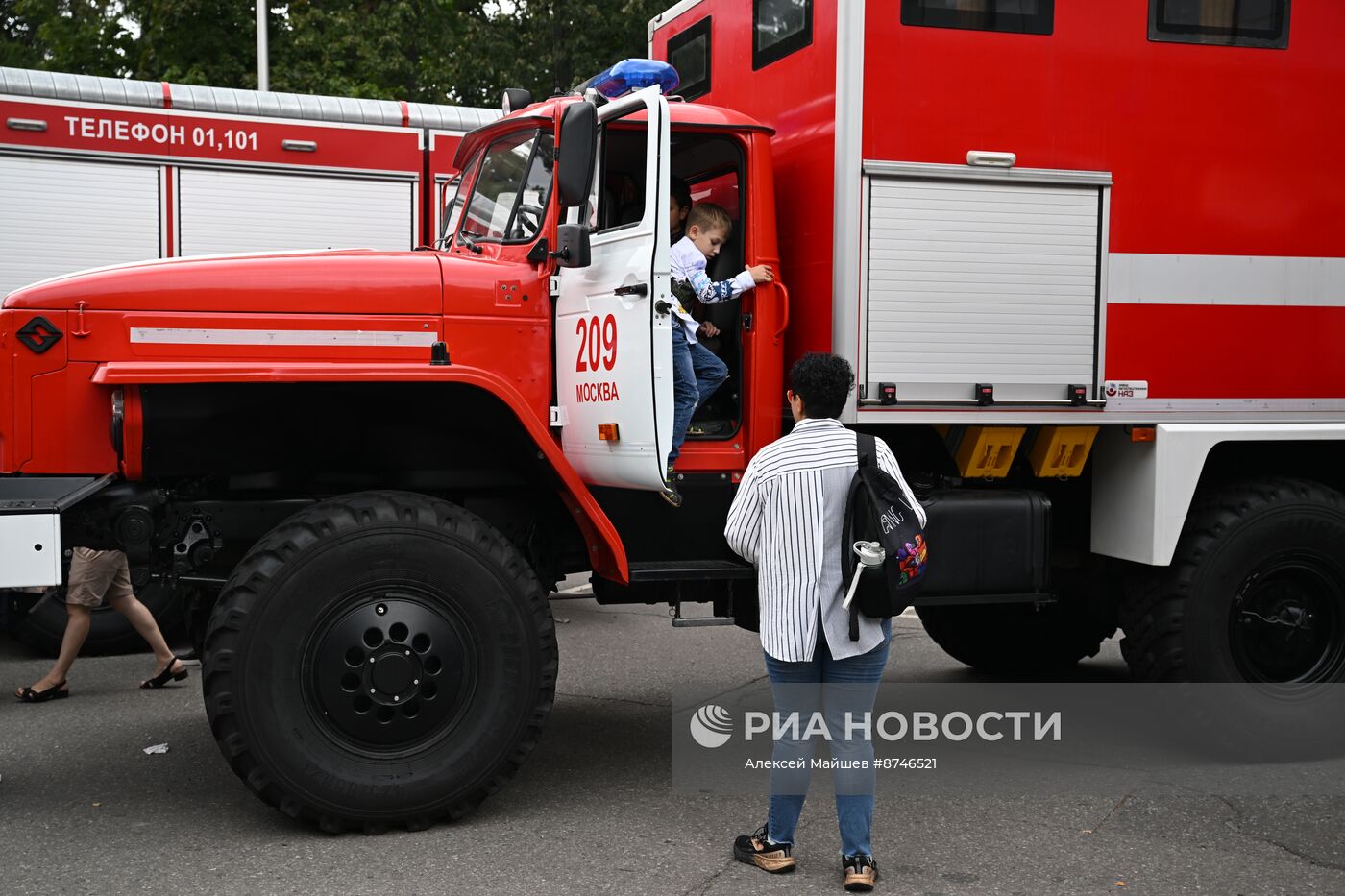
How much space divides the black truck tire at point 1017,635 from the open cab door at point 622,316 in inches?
114

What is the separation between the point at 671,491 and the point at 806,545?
100cm

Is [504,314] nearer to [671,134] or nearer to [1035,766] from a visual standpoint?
[671,134]

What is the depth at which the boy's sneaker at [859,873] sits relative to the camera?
445cm

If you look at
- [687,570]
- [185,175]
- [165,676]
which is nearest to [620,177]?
[687,570]

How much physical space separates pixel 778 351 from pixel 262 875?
290 centimetres

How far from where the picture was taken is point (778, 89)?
613 centimetres

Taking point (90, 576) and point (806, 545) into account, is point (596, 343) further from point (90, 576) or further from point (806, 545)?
point (90, 576)

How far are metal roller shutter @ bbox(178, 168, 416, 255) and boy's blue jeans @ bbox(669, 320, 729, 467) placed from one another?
448cm

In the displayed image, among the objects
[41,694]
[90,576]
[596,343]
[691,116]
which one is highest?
[691,116]

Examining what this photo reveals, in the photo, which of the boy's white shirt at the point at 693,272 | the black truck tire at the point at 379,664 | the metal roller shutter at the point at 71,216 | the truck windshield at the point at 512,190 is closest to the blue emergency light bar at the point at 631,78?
the truck windshield at the point at 512,190

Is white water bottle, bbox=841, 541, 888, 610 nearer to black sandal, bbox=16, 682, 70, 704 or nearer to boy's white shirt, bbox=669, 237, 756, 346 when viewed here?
boy's white shirt, bbox=669, 237, 756, 346

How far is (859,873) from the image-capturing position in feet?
14.7

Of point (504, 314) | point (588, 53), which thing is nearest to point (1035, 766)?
point (504, 314)

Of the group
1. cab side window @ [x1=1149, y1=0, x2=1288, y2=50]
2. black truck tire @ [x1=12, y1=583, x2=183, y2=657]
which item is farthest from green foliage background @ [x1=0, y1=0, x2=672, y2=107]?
cab side window @ [x1=1149, y1=0, x2=1288, y2=50]
